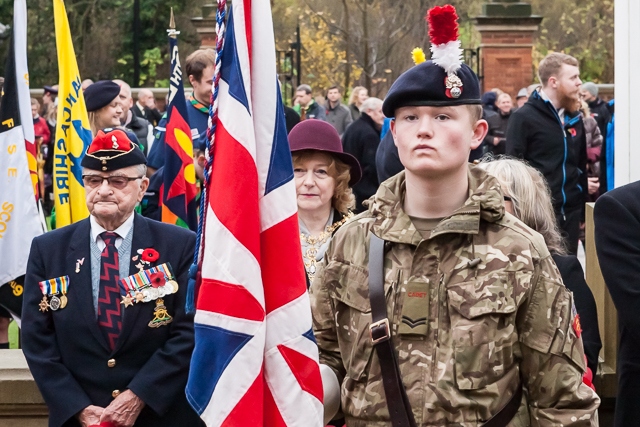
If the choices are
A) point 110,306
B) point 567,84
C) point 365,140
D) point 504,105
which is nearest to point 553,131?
point 567,84

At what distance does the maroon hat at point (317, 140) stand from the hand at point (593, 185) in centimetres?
636

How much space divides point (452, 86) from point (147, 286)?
2109 mm

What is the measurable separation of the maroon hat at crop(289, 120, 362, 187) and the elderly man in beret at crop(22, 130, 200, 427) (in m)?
1.03

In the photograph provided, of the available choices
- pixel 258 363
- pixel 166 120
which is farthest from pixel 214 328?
pixel 166 120

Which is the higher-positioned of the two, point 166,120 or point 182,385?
point 166,120

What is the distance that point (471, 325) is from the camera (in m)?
3.24

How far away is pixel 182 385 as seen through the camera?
5027 mm

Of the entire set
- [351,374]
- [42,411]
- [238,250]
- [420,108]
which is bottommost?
[42,411]

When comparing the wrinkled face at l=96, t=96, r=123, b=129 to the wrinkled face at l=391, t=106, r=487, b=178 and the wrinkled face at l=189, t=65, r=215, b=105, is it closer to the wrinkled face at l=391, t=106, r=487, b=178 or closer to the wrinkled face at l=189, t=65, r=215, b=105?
the wrinkled face at l=189, t=65, r=215, b=105

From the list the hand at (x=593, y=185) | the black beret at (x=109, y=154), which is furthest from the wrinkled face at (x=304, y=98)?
the black beret at (x=109, y=154)

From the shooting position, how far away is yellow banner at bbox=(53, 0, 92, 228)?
760 centimetres

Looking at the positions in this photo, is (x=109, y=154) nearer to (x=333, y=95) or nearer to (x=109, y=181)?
(x=109, y=181)

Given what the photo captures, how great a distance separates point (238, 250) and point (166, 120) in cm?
495

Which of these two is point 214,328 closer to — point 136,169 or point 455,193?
point 455,193
